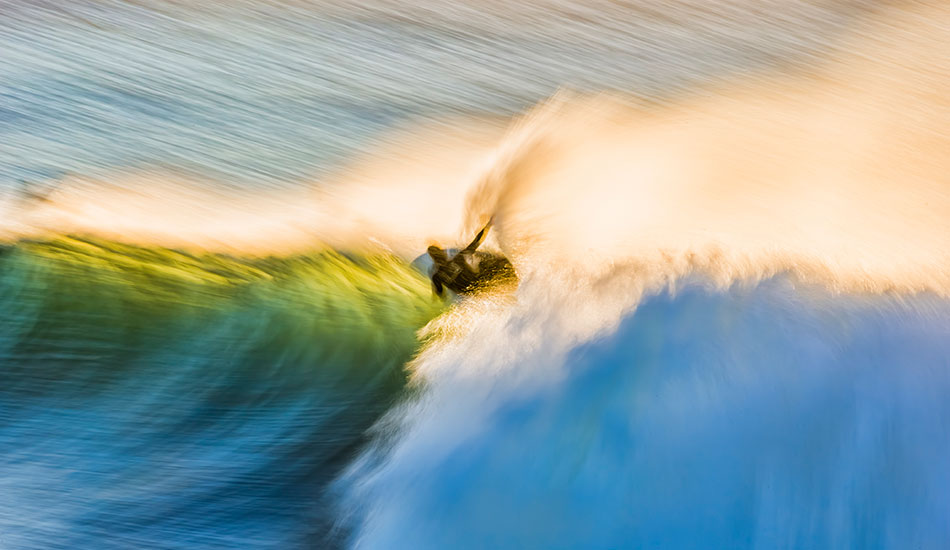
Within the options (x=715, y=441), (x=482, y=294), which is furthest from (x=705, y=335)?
(x=482, y=294)

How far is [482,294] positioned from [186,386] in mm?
381

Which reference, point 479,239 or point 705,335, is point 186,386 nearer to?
point 479,239

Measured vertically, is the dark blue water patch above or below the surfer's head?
below

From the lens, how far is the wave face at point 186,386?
88cm

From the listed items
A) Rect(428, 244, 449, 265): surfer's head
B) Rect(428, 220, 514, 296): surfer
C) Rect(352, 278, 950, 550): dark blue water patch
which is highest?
Rect(428, 244, 449, 265): surfer's head

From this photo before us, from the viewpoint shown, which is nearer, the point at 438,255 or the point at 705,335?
the point at 705,335

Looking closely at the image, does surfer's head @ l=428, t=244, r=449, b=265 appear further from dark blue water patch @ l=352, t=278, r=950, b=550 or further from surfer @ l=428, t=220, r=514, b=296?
dark blue water patch @ l=352, t=278, r=950, b=550

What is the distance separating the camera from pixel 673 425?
2.80 feet

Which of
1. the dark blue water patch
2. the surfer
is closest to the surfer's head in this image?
the surfer

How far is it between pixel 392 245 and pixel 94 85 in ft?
1.64

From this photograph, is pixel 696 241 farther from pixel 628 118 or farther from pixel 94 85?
pixel 94 85

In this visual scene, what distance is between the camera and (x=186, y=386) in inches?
38.4

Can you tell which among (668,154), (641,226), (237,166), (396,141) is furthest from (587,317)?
(237,166)

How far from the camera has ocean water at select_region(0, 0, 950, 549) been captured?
0.84 meters
